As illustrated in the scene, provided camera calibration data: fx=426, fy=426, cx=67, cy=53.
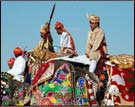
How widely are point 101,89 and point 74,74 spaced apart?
49cm

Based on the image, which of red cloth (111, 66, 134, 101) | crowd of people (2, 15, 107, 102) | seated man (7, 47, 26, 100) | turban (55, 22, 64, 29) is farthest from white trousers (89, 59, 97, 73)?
seated man (7, 47, 26, 100)

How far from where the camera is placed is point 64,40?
774 cm

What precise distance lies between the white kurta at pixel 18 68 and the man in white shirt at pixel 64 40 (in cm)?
74

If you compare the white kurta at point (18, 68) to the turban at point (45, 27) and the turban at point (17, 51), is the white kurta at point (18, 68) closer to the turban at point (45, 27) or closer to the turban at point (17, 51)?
the turban at point (17, 51)

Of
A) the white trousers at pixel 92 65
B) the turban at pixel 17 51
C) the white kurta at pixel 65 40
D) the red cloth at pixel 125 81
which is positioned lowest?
the red cloth at pixel 125 81

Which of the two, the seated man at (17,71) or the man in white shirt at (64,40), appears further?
the man in white shirt at (64,40)

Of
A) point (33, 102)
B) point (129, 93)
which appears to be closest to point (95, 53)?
point (129, 93)

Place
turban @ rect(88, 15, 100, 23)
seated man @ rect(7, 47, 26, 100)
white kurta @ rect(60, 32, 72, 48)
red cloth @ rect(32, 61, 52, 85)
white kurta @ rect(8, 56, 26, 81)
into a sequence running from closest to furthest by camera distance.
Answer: red cloth @ rect(32, 61, 52, 85)
turban @ rect(88, 15, 100, 23)
seated man @ rect(7, 47, 26, 100)
white kurta @ rect(8, 56, 26, 81)
white kurta @ rect(60, 32, 72, 48)

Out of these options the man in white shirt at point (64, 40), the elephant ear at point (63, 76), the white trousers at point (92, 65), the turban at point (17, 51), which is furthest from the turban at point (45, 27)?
the white trousers at point (92, 65)

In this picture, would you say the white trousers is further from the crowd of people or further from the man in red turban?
the man in red turban

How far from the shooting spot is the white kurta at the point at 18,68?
7.54 m

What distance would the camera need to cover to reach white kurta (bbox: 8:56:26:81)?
24.7ft

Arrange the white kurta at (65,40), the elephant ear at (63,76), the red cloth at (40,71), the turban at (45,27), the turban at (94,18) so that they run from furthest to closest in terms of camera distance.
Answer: the turban at (45,27), the white kurta at (65,40), the turban at (94,18), the red cloth at (40,71), the elephant ear at (63,76)

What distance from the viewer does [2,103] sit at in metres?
7.41
